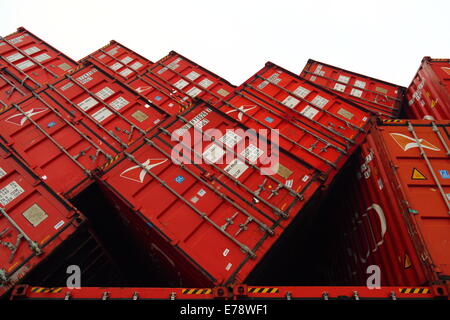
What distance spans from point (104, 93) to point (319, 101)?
6.34 meters

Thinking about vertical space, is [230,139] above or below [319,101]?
below

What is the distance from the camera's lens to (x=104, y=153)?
21.8ft

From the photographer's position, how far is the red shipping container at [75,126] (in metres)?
6.38

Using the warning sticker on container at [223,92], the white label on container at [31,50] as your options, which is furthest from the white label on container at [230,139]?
the white label on container at [31,50]

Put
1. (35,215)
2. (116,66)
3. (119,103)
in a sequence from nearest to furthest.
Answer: (35,215), (119,103), (116,66)

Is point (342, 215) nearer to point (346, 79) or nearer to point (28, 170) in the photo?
point (346, 79)

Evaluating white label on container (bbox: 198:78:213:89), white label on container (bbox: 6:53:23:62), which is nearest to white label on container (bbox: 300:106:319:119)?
white label on container (bbox: 198:78:213:89)

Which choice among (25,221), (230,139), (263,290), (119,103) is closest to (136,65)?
(119,103)

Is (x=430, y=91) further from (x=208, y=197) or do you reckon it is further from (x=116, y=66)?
(x=116, y=66)

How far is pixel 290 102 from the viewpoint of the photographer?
7.84 m

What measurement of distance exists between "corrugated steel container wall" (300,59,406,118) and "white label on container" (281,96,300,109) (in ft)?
9.82

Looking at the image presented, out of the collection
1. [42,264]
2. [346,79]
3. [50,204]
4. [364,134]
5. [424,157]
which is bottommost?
[42,264]
